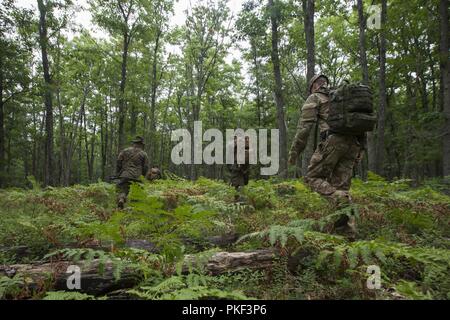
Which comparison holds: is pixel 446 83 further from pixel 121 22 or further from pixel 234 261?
pixel 121 22

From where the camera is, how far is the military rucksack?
4.73m

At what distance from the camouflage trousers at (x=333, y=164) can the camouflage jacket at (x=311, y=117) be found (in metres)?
0.34

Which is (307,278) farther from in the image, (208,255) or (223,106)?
(223,106)

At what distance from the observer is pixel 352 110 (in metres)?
4.75

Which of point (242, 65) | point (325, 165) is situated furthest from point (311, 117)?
point (242, 65)

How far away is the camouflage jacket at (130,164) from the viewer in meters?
8.90

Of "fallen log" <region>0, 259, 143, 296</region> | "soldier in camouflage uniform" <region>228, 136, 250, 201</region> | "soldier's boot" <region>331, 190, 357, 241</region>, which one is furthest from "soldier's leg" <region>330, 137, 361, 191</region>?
"fallen log" <region>0, 259, 143, 296</region>

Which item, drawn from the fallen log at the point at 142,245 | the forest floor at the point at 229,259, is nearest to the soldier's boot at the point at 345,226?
the forest floor at the point at 229,259

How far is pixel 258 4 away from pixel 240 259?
14686 millimetres

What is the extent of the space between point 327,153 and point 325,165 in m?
0.22

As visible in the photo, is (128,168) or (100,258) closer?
(100,258)

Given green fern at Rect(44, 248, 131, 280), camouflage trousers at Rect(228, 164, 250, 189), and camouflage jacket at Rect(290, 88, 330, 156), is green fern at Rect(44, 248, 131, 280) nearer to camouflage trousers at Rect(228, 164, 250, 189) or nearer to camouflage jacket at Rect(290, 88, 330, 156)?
camouflage jacket at Rect(290, 88, 330, 156)
